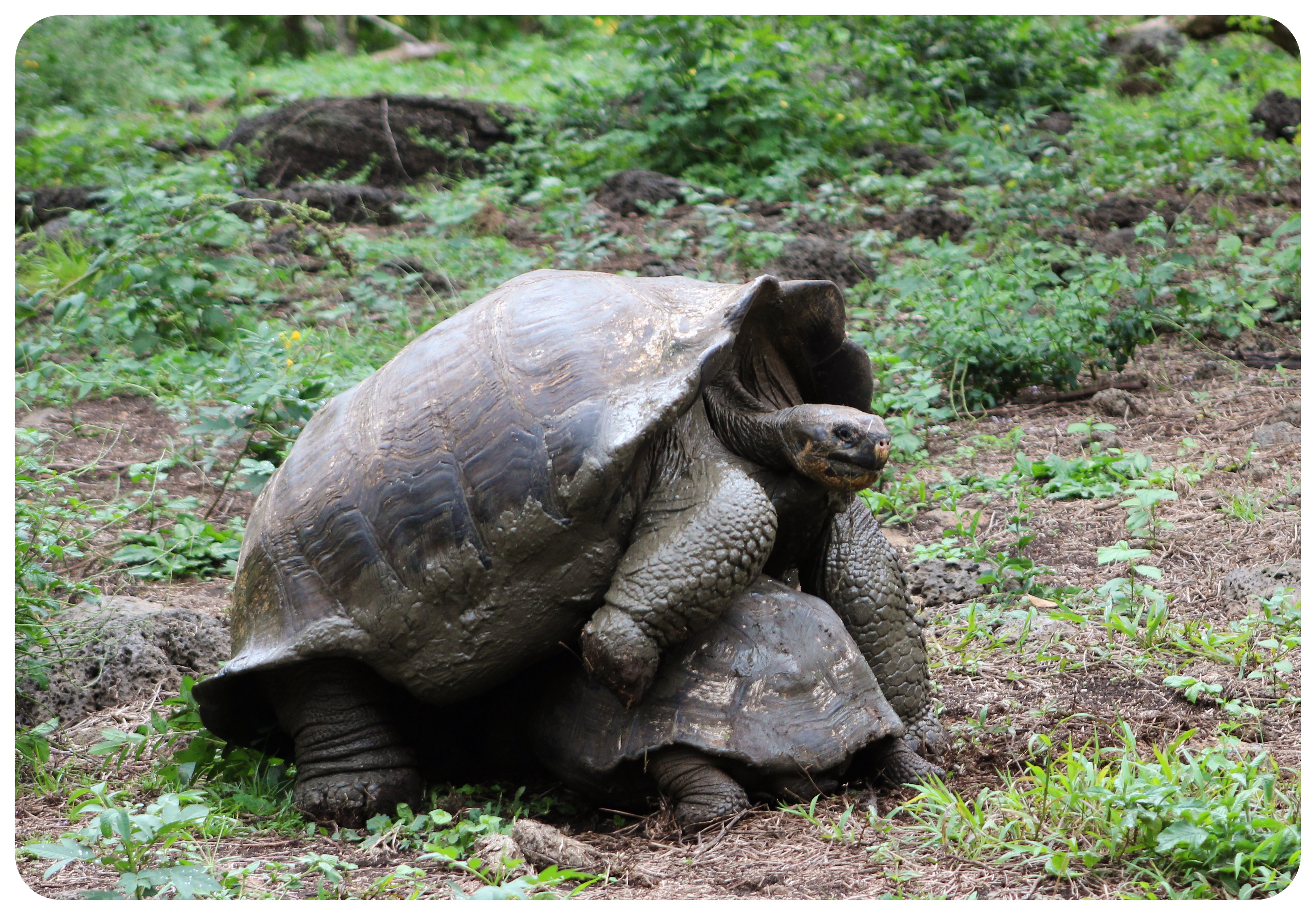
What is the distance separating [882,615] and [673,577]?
2.80ft

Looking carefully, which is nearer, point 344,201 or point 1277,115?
point 344,201

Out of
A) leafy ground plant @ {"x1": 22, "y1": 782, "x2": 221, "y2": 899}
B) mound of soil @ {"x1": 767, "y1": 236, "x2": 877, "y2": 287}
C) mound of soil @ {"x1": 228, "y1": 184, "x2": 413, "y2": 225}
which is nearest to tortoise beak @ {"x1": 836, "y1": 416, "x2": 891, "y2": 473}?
leafy ground plant @ {"x1": 22, "y1": 782, "x2": 221, "y2": 899}

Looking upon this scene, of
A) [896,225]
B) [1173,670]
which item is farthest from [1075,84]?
[1173,670]

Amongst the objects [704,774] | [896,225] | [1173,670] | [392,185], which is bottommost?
[1173,670]

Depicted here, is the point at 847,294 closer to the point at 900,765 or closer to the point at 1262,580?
the point at 1262,580

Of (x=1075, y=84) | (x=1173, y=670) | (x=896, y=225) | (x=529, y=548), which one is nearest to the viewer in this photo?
(x=529, y=548)

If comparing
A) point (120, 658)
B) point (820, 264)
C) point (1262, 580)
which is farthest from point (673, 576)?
point (820, 264)

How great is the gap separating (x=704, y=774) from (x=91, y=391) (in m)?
4.90

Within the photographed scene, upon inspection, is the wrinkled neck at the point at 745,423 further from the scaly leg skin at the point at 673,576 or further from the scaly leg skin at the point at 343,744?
the scaly leg skin at the point at 343,744

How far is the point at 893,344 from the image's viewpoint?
6.72 m

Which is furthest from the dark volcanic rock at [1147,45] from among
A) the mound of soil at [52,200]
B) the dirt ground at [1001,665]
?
the mound of soil at [52,200]

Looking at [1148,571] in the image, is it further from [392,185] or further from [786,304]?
[392,185]

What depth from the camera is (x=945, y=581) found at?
457 centimetres

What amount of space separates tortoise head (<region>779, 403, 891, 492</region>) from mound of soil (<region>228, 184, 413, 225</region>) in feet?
21.3
